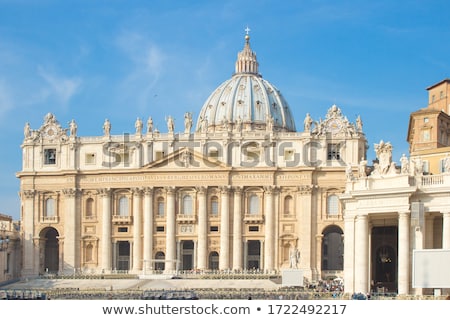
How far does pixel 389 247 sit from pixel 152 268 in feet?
150

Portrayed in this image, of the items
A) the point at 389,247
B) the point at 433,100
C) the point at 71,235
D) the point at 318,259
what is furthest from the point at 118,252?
the point at 389,247

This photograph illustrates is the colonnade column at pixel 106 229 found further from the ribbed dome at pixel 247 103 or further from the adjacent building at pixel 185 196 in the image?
the ribbed dome at pixel 247 103

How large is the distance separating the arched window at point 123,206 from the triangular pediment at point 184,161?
201 inches

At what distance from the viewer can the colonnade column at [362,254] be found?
62.5 meters

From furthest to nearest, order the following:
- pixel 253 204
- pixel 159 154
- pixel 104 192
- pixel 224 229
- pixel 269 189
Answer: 1. pixel 104 192
2. pixel 159 154
3. pixel 253 204
4. pixel 224 229
5. pixel 269 189

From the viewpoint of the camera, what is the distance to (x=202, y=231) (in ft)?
365

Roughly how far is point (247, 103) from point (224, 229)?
2049 inches

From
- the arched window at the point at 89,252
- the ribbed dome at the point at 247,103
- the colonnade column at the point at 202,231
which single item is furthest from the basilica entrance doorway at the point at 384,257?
the ribbed dome at the point at 247,103

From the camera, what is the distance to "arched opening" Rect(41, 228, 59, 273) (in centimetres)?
12050

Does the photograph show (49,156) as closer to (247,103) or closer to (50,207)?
(50,207)

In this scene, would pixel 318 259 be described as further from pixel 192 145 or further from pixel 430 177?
pixel 430 177

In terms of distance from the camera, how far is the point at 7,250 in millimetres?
110188

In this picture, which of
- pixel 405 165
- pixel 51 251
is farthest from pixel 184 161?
pixel 405 165

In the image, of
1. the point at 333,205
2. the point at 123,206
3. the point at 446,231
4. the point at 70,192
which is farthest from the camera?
the point at 123,206
